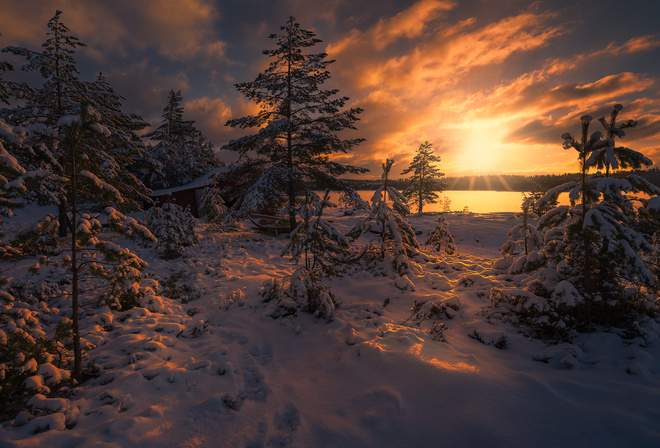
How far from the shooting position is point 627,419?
246 cm

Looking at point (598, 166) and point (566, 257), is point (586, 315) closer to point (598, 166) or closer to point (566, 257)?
point (566, 257)

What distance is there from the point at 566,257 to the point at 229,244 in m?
11.3

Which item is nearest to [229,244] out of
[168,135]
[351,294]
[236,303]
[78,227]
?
[236,303]

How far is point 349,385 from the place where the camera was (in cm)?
347

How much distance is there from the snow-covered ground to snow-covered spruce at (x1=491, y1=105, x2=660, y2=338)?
470mm

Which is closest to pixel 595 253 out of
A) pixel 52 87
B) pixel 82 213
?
pixel 82 213

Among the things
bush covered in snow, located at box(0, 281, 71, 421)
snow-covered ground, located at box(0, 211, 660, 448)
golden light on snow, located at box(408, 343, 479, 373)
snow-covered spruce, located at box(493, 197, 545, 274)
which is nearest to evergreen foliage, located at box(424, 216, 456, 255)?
snow-covered spruce, located at box(493, 197, 545, 274)

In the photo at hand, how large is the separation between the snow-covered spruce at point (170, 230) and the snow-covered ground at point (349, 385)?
13.6 feet

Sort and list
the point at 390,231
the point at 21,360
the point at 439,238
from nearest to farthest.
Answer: the point at 21,360 < the point at 390,231 < the point at 439,238

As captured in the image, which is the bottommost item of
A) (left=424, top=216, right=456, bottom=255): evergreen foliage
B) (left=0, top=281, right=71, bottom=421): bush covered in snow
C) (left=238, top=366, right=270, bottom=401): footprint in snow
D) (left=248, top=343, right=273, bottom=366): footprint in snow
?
(left=238, top=366, right=270, bottom=401): footprint in snow

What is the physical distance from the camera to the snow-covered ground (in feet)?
8.56

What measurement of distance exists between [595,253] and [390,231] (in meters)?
4.37

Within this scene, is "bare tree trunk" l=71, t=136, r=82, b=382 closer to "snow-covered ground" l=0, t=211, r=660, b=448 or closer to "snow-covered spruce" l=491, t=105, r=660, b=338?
"snow-covered ground" l=0, t=211, r=660, b=448

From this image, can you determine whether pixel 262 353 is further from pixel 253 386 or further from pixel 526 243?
pixel 526 243
